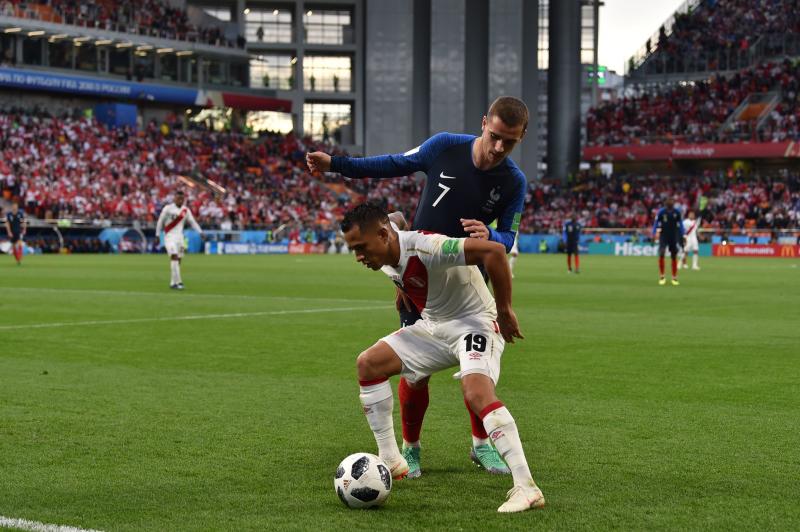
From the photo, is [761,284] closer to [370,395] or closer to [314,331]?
[314,331]

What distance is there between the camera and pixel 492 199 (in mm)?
7129

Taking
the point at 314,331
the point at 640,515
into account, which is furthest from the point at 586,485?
the point at 314,331

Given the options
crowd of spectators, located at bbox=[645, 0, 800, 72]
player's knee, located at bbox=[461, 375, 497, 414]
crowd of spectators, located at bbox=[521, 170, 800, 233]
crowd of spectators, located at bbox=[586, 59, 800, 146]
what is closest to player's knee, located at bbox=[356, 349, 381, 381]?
player's knee, located at bbox=[461, 375, 497, 414]

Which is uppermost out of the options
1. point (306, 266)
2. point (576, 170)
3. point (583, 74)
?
point (583, 74)

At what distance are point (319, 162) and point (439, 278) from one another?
1405 mm

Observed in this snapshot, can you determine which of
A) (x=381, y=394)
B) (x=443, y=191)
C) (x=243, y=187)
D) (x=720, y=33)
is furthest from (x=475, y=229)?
(x=720, y=33)

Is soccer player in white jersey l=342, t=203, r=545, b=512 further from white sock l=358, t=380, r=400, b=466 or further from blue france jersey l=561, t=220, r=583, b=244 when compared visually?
blue france jersey l=561, t=220, r=583, b=244

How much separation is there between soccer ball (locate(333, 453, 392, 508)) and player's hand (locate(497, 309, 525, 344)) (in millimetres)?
1027

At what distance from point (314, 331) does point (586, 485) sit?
989 cm

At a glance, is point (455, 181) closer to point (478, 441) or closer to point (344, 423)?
point (478, 441)

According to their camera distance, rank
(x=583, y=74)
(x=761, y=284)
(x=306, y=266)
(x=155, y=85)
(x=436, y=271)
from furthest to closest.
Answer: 1. (x=583, y=74)
2. (x=155, y=85)
3. (x=306, y=266)
4. (x=761, y=284)
5. (x=436, y=271)

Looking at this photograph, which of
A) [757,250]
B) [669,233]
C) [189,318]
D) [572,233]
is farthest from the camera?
[757,250]

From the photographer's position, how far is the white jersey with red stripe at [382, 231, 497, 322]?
237 inches

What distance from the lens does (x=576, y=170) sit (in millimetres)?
85625
